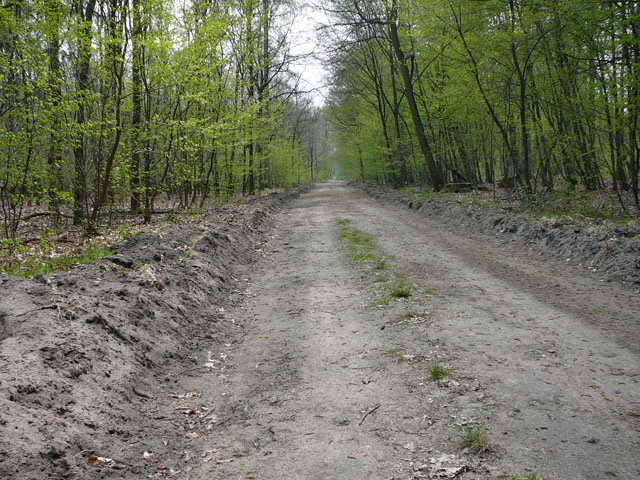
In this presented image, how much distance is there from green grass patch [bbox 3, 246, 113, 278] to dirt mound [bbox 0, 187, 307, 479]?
1.43ft

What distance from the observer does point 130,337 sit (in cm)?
464

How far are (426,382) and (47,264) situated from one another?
20.2 feet

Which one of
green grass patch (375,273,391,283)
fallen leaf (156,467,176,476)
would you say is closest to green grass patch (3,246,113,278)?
fallen leaf (156,467,176,476)

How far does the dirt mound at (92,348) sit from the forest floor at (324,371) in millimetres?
18

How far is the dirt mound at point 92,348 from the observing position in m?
2.88

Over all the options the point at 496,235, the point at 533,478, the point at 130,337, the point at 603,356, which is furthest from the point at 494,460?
the point at 496,235

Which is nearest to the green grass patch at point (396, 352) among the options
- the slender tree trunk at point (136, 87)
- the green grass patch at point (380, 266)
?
the green grass patch at point (380, 266)

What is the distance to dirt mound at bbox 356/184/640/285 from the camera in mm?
7238

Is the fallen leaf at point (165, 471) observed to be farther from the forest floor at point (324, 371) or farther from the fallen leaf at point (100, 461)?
the fallen leaf at point (100, 461)

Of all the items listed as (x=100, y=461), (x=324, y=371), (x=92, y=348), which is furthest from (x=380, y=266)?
(x=100, y=461)

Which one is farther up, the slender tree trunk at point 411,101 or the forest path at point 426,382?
the slender tree trunk at point 411,101

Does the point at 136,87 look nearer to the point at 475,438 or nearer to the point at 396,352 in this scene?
the point at 396,352

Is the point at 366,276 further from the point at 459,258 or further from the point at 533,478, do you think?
the point at 533,478

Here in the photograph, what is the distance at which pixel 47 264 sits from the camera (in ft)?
22.0
